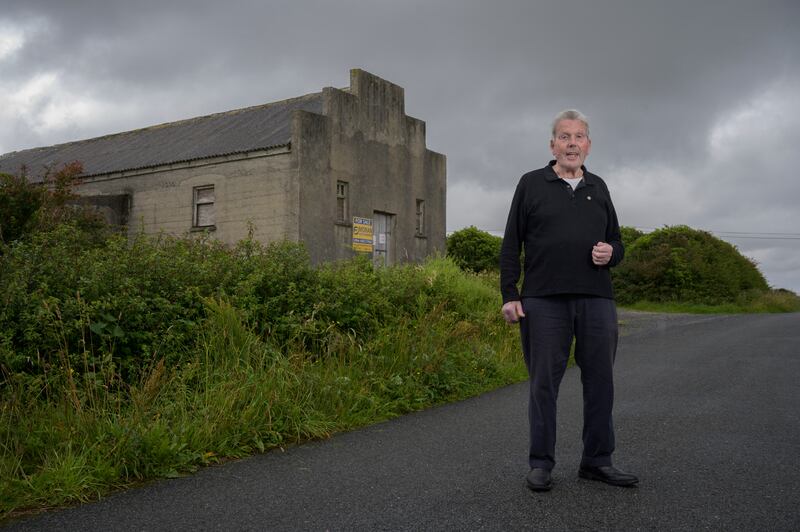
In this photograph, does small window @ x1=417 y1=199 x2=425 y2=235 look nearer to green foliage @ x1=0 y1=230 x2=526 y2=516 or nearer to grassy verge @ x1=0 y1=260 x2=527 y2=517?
green foliage @ x1=0 y1=230 x2=526 y2=516

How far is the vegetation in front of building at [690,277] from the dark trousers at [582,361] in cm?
2336

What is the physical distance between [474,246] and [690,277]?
9.47 metres

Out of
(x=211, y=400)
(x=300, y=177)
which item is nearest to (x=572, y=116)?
(x=211, y=400)

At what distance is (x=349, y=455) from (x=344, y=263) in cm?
486

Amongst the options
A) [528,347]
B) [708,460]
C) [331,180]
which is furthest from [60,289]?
[331,180]

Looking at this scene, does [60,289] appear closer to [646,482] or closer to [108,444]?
[108,444]

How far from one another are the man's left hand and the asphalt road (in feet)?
4.36

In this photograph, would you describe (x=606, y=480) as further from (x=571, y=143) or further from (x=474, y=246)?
(x=474, y=246)

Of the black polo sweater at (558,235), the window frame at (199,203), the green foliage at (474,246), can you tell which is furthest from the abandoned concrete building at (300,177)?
the black polo sweater at (558,235)

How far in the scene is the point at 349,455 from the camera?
5.26m

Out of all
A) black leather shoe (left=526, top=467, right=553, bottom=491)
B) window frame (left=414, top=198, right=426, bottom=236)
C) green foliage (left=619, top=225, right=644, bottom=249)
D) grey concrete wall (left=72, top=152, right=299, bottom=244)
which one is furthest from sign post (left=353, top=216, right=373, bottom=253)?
green foliage (left=619, top=225, right=644, bottom=249)

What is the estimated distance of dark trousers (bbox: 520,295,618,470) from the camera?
4445 millimetres

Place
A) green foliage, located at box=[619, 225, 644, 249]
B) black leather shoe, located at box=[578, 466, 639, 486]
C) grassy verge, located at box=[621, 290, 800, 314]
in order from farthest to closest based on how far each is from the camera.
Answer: green foliage, located at box=[619, 225, 644, 249]
grassy verge, located at box=[621, 290, 800, 314]
black leather shoe, located at box=[578, 466, 639, 486]

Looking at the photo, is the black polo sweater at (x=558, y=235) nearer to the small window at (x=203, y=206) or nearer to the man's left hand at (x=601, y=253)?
the man's left hand at (x=601, y=253)
